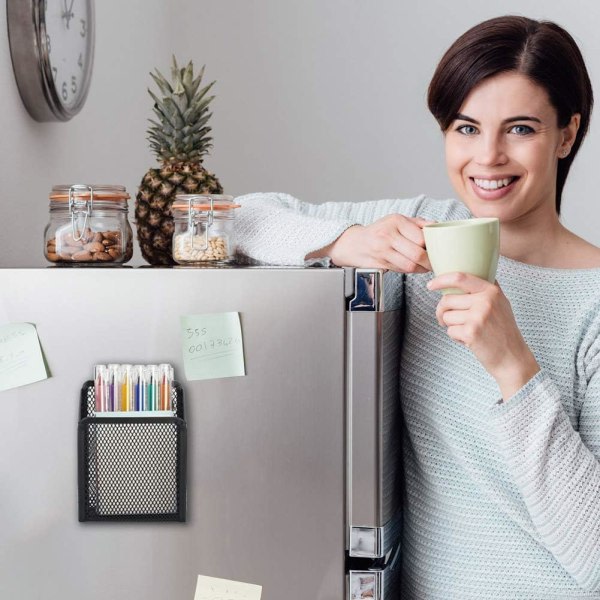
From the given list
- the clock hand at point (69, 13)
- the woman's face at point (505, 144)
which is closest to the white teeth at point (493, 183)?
the woman's face at point (505, 144)

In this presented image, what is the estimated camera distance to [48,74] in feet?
5.40

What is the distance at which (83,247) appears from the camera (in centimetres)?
124

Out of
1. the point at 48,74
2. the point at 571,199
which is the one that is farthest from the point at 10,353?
the point at 571,199

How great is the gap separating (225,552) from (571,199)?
185 cm

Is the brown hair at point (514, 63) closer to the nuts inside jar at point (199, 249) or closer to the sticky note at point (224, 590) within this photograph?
the nuts inside jar at point (199, 249)

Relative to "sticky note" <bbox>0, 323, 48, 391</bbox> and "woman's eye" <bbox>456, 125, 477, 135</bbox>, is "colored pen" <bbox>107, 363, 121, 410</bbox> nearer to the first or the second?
"sticky note" <bbox>0, 323, 48, 391</bbox>

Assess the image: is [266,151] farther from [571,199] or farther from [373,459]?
[373,459]

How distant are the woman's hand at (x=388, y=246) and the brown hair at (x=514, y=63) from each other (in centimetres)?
22

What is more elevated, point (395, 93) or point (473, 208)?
point (395, 93)

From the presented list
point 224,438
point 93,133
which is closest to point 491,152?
point 224,438

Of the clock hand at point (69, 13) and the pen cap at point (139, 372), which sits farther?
the clock hand at point (69, 13)

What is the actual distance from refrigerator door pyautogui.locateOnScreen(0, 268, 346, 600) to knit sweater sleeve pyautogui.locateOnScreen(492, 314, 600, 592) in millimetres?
212

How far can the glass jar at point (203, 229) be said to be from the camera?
1.24 meters

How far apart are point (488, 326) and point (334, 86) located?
176cm
